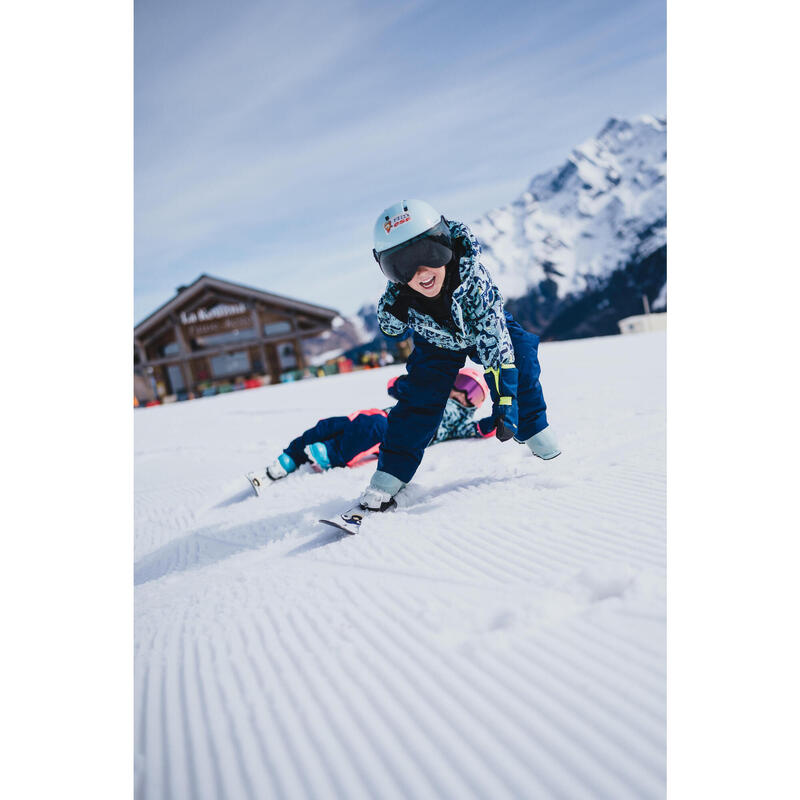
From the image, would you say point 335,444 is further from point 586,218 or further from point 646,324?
point 586,218

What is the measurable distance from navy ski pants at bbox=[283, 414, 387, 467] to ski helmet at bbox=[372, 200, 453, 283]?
1.58 metres

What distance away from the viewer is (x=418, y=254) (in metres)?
2.17

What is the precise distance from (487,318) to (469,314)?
0.08m

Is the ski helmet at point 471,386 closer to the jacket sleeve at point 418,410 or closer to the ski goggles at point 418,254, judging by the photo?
the jacket sleeve at point 418,410

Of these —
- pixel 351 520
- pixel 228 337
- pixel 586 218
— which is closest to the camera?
pixel 351 520

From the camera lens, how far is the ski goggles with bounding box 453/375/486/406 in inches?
154

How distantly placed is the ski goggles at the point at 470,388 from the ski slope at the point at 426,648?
4.26 ft

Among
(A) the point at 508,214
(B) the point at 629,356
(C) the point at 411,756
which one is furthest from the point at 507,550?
(A) the point at 508,214

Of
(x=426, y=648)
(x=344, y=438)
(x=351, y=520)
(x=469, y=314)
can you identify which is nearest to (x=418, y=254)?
(x=469, y=314)

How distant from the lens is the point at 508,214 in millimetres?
98625

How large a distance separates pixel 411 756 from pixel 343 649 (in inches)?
14.9
